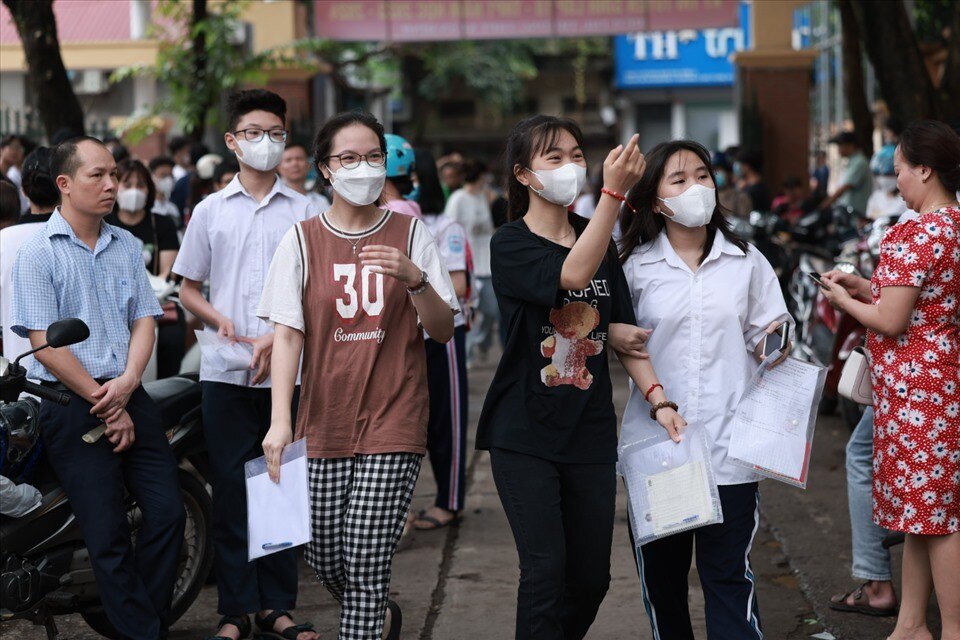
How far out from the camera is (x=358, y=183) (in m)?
4.27

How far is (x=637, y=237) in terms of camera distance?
436cm

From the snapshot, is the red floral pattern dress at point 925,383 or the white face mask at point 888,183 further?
the white face mask at point 888,183

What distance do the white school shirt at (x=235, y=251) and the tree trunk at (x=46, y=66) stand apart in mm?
4708

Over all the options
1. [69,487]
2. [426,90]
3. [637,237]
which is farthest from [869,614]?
[426,90]

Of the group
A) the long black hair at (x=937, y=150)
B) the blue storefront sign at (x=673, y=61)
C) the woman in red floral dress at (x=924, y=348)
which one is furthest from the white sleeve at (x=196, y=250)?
the blue storefront sign at (x=673, y=61)

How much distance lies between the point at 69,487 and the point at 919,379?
294 centimetres

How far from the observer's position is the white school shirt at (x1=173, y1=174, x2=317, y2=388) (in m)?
5.12

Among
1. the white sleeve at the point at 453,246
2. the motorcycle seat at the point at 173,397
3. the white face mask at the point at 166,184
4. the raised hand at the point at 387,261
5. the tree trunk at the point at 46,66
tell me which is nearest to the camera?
the raised hand at the point at 387,261

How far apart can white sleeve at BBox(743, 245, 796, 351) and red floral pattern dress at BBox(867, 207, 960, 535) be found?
0.46 meters

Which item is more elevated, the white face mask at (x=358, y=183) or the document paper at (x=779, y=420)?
the white face mask at (x=358, y=183)

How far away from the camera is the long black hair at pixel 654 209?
14.0ft

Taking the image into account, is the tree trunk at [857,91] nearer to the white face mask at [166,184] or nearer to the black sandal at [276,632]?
the white face mask at [166,184]

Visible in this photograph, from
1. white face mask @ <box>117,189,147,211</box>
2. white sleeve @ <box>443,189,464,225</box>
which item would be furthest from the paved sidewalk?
white sleeve @ <box>443,189,464,225</box>

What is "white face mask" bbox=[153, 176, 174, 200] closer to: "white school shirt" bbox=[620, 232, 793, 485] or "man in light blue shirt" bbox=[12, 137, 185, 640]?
"man in light blue shirt" bbox=[12, 137, 185, 640]
